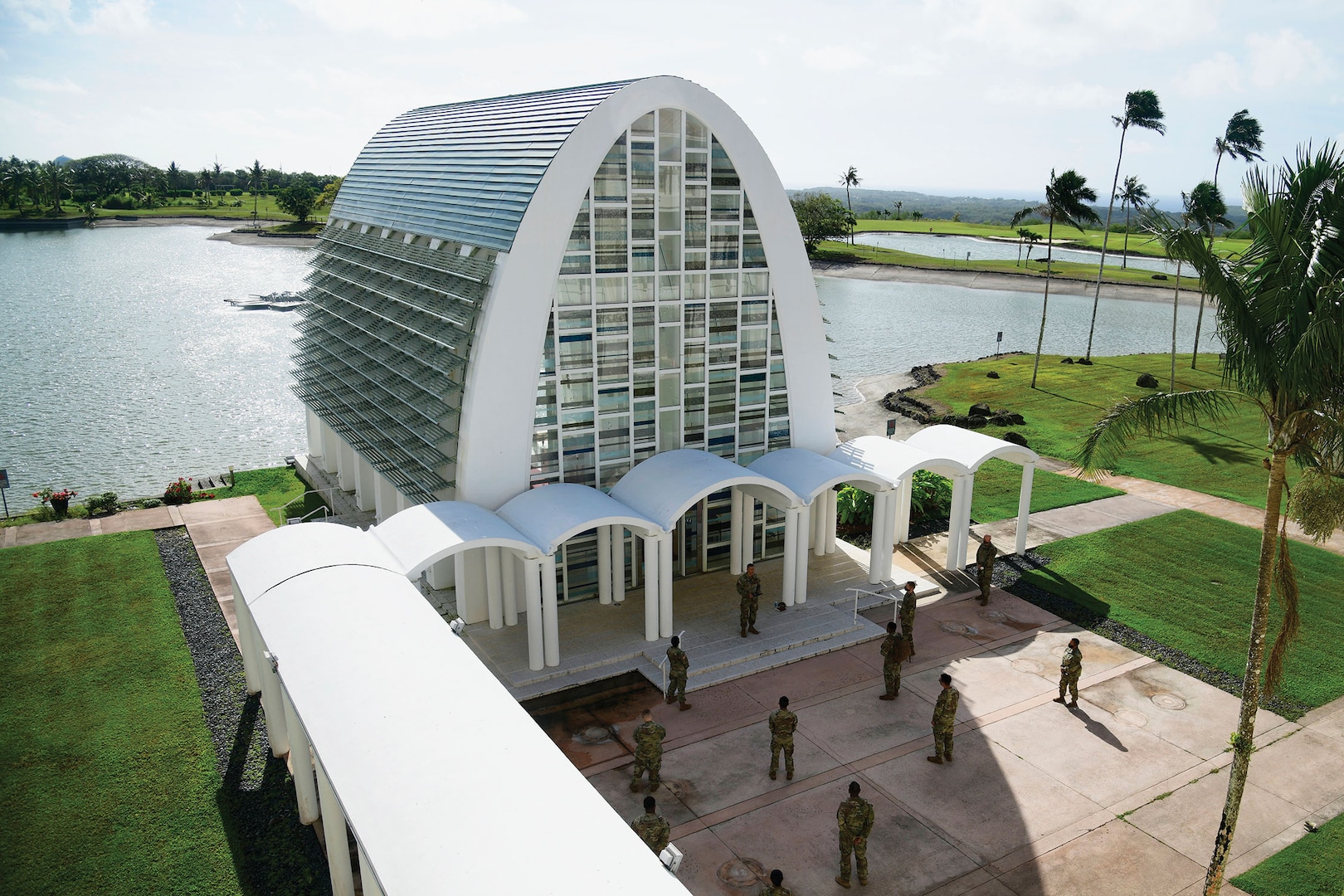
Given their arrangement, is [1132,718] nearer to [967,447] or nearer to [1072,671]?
[1072,671]

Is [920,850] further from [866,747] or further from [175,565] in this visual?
[175,565]

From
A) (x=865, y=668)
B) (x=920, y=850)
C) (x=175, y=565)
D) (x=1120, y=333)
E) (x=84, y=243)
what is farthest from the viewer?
(x=84, y=243)

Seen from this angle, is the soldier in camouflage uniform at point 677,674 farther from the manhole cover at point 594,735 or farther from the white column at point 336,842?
the white column at point 336,842

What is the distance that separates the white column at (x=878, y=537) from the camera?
72.4 feet

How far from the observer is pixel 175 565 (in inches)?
949

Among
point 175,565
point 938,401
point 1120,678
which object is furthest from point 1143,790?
point 938,401

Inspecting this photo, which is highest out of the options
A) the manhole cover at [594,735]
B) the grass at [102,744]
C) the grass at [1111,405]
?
the grass at [1111,405]

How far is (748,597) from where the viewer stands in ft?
65.2

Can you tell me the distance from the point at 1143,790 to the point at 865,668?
548 centimetres

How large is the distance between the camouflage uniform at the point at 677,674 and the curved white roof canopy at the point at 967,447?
31.2ft

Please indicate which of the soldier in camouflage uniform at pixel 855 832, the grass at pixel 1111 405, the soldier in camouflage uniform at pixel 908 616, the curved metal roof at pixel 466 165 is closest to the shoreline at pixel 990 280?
the grass at pixel 1111 405

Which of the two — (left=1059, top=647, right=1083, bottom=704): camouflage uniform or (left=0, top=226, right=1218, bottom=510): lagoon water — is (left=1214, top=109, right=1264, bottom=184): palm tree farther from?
(left=1059, top=647, right=1083, bottom=704): camouflage uniform

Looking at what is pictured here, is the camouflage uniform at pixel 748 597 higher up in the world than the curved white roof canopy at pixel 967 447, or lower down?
lower down

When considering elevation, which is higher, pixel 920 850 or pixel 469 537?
pixel 469 537
